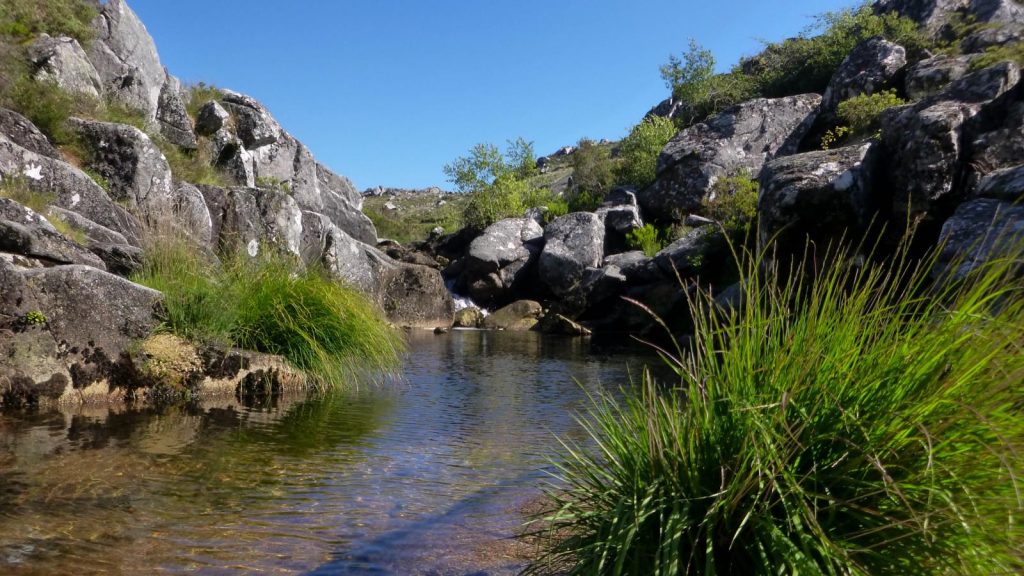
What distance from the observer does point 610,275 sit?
26.3 metres

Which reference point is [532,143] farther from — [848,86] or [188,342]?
[188,342]

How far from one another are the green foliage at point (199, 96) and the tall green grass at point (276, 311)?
18.8m

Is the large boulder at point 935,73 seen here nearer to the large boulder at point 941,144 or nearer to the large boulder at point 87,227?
the large boulder at point 941,144

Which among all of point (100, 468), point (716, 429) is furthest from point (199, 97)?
point (716, 429)

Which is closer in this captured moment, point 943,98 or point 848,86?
point 943,98

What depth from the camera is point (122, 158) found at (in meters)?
16.7

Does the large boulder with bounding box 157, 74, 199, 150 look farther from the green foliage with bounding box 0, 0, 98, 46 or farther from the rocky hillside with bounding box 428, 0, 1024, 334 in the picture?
the rocky hillside with bounding box 428, 0, 1024, 334

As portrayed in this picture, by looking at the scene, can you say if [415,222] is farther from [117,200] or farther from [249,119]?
[117,200]

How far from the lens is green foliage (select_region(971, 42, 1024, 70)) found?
574 inches

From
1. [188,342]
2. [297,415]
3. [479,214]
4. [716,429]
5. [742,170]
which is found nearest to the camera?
[716,429]

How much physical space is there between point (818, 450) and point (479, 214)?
1487 inches

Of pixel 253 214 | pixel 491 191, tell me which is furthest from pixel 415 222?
pixel 253 214

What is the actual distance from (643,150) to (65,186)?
2987 centimetres

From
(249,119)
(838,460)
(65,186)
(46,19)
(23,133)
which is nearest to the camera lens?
(838,460)
